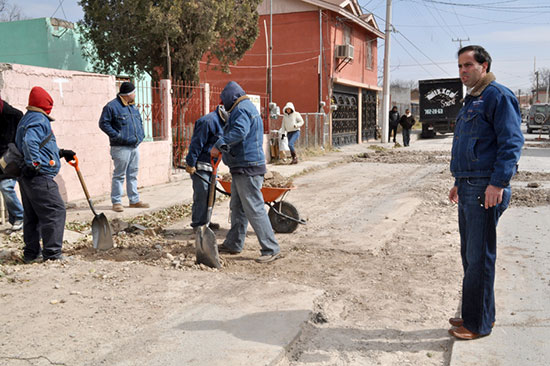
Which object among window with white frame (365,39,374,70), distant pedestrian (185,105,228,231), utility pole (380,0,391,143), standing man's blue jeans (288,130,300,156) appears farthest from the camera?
window with white frame (365,39,374,70)

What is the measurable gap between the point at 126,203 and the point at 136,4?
24.7 feet

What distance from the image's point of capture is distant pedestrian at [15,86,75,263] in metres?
5.82

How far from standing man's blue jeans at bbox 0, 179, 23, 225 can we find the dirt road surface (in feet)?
2.24

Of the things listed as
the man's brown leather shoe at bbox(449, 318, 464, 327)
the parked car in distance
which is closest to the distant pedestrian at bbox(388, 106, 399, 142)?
the parked car in distance

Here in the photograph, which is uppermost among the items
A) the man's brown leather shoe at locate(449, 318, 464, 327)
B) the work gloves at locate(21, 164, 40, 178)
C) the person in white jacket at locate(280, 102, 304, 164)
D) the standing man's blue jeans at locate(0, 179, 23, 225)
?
the person in white jacket at locate(280, 102, 304, 164)

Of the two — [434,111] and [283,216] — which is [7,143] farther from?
[434,111]

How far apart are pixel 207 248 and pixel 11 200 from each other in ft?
10.7

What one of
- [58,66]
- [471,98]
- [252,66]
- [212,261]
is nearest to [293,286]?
[212,261]

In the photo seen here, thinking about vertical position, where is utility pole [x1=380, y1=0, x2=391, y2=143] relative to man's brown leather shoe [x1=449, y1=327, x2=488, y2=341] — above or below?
above

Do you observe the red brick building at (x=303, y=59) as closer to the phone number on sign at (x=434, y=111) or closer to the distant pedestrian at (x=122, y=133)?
the phone number on sign at (x=434, y=111)

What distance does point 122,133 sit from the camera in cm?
876

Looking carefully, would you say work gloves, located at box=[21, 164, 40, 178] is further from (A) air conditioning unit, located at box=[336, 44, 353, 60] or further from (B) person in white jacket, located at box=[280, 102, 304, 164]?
(A) air conditioning unit, located at box=[336, 44, 353, 60]

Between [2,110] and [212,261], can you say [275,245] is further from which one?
[2,110]

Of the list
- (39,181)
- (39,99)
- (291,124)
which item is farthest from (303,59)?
(39,181)
